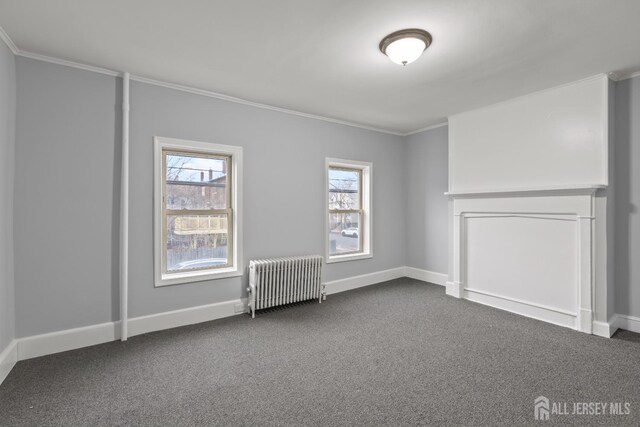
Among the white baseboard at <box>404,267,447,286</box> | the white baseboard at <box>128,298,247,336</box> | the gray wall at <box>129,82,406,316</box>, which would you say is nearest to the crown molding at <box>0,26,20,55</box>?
the gray wall at <box>129,82,406,316</box>

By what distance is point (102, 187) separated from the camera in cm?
299

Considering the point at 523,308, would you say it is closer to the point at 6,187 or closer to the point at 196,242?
the point at 196,242

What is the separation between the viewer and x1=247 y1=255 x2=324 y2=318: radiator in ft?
12.3

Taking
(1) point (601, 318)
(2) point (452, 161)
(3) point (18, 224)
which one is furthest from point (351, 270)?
(3) point (18, 224)

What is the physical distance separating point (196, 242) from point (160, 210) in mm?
580

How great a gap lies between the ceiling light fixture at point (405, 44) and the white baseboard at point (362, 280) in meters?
3.22

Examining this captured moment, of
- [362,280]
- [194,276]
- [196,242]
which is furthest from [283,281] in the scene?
[362,280]

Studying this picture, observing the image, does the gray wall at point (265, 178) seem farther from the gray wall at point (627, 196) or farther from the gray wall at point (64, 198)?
the gray wall at point (627, 196)

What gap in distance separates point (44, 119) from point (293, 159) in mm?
2629

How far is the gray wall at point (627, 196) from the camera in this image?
312 centimetres

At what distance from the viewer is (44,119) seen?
2736mm

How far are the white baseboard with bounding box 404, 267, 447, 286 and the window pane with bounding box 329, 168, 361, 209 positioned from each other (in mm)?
1595

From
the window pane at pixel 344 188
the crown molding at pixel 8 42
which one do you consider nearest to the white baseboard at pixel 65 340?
the crown molding at pixel 8 42

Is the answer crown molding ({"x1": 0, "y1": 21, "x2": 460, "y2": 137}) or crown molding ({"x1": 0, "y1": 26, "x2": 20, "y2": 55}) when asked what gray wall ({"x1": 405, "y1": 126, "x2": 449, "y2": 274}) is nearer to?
crown molding ({"x1": 0, "y1": 21, "x2": 460, "y2": 137})
